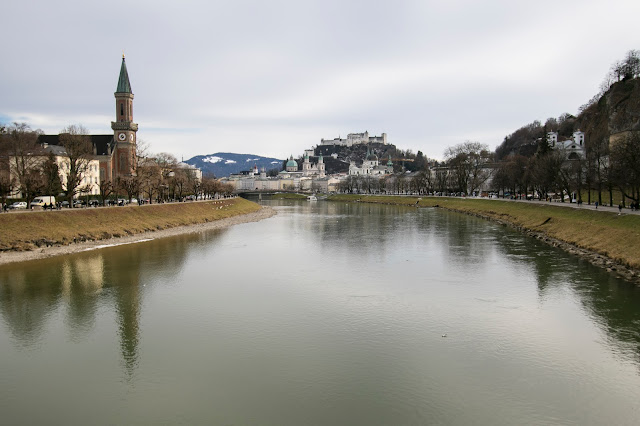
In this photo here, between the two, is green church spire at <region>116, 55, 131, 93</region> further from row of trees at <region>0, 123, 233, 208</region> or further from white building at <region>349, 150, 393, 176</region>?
white building at <region>349, 150, 393, 176</region>

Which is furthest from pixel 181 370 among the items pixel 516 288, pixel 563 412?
pixel 516 288

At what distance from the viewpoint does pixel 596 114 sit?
6969 centimetres

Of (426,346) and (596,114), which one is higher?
(596,114)

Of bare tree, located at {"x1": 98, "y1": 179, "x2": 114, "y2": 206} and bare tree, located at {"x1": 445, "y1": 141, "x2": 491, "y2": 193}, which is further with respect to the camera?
bare tree, located at {"x1": 445, "y1": 141, "x2": 491, "y2": 193}

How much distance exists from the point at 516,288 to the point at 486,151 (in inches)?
2674

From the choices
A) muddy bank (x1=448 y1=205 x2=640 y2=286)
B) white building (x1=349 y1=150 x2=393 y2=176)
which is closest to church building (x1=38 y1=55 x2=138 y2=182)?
muddy bank (x1=448 y1=205 x2=640 y2=286)

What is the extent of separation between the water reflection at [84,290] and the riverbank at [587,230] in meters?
18.4

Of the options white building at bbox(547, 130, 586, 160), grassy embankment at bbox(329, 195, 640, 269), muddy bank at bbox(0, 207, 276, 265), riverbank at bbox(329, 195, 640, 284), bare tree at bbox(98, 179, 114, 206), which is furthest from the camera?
white building at bbox(547, 130, 586, 160)

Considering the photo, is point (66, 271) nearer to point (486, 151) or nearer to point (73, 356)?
point (73, 356)

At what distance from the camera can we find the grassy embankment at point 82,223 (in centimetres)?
2622

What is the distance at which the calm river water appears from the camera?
9.00 m

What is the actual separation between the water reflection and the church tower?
133 ft

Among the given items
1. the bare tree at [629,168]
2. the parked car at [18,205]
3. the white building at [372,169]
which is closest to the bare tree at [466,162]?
the bare tree at [629,168]

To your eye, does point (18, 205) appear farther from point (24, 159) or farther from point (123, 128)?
point (123, 128)
